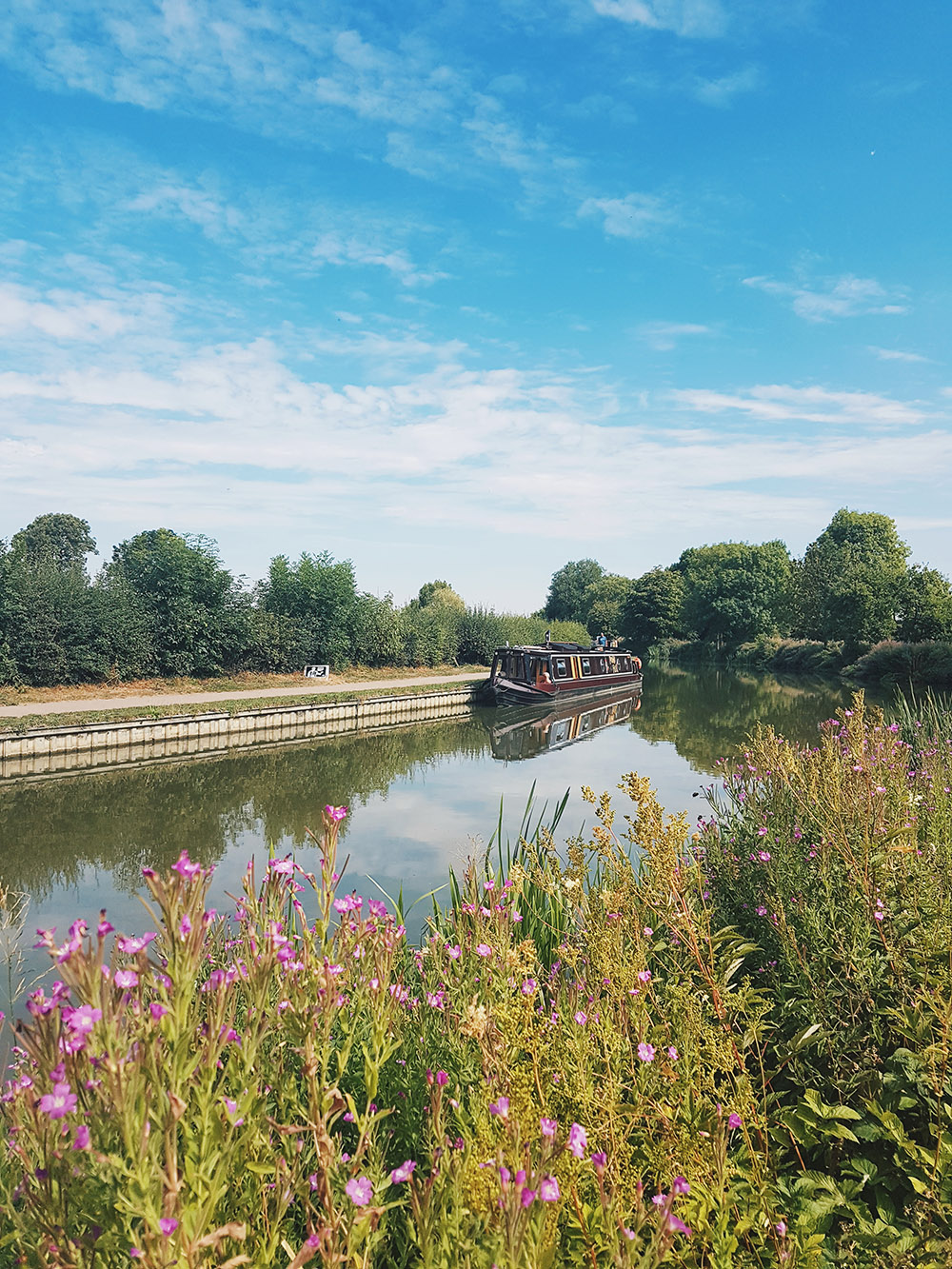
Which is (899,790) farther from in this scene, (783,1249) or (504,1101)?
(504,1101)

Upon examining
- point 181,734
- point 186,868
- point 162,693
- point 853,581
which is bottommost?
point 181,734

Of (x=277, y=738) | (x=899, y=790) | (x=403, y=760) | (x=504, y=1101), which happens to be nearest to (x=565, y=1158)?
(x=504, y=1101)

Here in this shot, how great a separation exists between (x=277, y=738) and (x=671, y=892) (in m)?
21.2

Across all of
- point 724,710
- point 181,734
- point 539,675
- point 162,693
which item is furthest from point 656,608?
point 181,734

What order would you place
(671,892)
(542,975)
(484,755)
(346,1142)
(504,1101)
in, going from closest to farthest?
(504,1101) < (346,1142) < (671,892) < (542,975) < (484,755)

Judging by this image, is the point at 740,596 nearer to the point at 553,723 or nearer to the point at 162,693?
the point at 553,723

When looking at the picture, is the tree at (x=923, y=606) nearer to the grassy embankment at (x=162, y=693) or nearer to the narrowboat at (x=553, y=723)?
the narrowboat at (x=553, y=723)

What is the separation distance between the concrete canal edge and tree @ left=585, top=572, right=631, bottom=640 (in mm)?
55986

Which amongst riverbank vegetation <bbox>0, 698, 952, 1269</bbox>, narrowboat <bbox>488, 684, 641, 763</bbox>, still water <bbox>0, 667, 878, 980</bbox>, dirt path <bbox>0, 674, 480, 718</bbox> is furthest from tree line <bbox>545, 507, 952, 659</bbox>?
riverbank vegetation <bbox>0, 698, 952, 1269</bbox>

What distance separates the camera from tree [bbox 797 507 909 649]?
4438cm

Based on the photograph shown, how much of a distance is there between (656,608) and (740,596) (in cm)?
964

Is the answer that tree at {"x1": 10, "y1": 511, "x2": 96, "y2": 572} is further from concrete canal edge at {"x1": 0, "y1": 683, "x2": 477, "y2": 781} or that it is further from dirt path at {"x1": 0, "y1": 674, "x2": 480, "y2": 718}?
concrete canal edge at {"x1": 0, "y1": 683, "x2": 477, "y2": 781}

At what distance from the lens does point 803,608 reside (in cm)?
5947

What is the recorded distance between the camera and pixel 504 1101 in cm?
144
